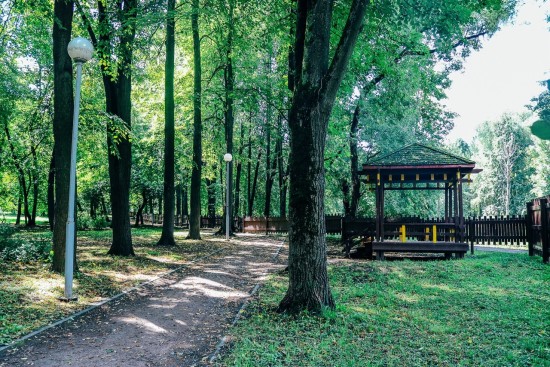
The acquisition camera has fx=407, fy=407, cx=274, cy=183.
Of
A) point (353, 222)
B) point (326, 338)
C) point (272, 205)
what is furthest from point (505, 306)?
point (272, 205)

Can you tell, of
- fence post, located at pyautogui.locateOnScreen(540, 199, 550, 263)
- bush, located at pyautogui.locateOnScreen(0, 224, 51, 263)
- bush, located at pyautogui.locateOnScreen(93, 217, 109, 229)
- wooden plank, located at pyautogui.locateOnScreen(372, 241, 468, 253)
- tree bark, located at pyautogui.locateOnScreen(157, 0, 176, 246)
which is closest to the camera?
bush, located at pyautogui.locateOnScreen(0, 224, 51, 263)

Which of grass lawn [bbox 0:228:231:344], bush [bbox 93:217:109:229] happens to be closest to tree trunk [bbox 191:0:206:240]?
grass lawn [bbox 0:228:231:344]

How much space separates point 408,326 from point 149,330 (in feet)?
12.7

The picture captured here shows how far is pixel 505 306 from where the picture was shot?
7230mm

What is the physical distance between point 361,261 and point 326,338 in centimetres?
864

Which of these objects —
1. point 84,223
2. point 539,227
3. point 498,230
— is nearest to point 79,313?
point 539,227

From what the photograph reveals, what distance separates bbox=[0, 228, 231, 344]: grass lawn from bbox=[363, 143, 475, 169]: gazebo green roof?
7.32 metres

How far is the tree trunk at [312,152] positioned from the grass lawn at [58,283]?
12.3 ft

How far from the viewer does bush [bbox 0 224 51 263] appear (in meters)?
10.7

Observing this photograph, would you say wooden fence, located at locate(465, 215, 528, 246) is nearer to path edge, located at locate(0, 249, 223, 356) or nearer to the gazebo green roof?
the gazebo green roof

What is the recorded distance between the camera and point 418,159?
14445 millimetres

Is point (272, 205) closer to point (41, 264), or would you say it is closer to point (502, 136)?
point (502, 136)

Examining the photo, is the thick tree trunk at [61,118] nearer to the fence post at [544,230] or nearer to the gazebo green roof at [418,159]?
the gazebo green roof at [418,159]

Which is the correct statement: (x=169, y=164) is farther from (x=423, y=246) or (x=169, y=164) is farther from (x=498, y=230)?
(x=498, y=230)
